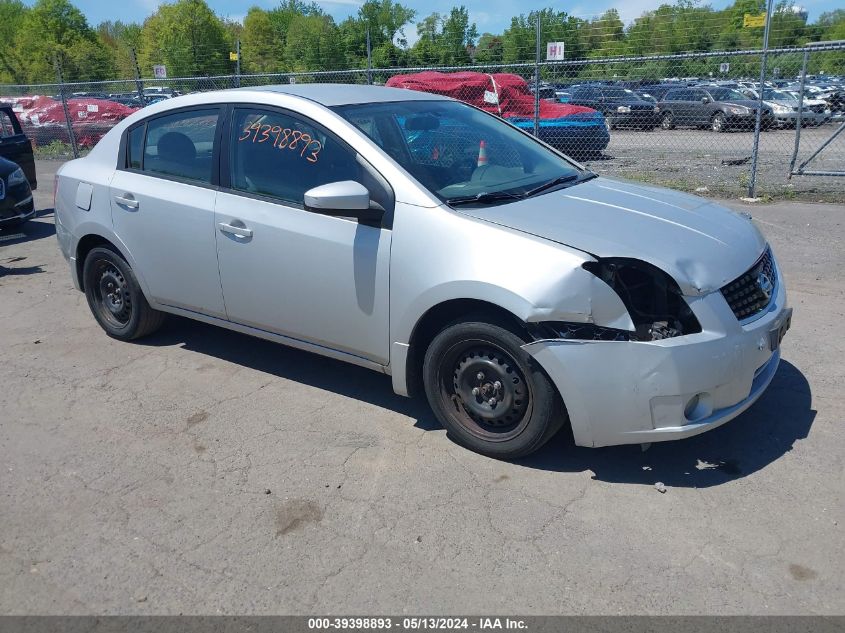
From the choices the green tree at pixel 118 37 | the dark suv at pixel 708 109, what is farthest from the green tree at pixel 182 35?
the dark suv at pixel 708 109

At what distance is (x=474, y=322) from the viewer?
3.60 metres

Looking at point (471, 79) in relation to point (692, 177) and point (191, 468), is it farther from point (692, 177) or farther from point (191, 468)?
point (191, 468)

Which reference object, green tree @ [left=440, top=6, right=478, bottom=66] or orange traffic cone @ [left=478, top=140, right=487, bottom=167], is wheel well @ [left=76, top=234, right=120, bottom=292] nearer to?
orange traffic cone @ [left=478, top=140, right=487, bottom=167]

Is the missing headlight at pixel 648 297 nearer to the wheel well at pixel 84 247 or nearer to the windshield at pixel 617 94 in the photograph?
the wheel well at pixel 84 247

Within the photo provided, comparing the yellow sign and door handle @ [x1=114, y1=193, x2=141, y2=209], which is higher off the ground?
the yellow sign

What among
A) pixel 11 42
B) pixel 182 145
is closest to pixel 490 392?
pixel 182 145

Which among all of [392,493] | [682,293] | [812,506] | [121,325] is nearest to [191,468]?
[392,493]

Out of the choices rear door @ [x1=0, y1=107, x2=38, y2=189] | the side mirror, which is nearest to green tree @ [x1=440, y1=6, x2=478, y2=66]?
rear door @ [x1=0, y1=107, x2=38, y2=189]

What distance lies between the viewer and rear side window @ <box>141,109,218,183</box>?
4.62 metres

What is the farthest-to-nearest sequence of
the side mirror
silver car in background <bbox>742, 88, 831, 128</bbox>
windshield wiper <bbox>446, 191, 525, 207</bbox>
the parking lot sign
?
silver car in background <bbox>742, 88, 831, 128</bbox>
the parking lot sign
windshield wiper <bbox>446, 191, 525, 207</bbox>
the side mirror

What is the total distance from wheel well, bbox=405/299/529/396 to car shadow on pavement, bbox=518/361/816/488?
730mm

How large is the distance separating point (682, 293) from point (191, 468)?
2.56 metres

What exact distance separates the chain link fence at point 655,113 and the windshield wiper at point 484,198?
23.2 ft

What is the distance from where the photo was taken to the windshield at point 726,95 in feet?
67.4
